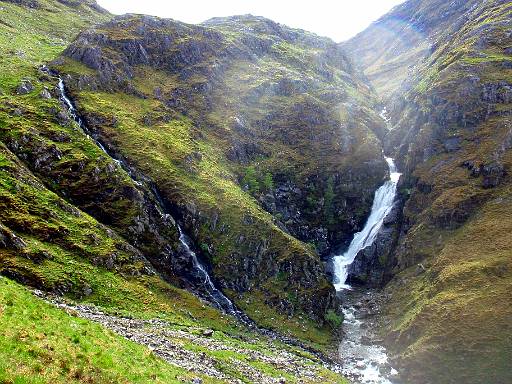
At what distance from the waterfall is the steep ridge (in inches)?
112

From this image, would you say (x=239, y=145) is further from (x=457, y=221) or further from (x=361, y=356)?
(x=361, y=356)

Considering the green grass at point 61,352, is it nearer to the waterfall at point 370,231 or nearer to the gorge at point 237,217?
the gorge at point 237,217

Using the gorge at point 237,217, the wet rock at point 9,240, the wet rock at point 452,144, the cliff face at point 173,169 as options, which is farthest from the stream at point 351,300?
the wet rock at point 9,240

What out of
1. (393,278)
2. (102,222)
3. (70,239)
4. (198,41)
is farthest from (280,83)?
(70,239)

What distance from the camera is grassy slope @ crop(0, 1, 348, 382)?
24.4 m

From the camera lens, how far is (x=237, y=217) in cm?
8312

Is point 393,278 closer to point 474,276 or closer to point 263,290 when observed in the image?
point 474,276

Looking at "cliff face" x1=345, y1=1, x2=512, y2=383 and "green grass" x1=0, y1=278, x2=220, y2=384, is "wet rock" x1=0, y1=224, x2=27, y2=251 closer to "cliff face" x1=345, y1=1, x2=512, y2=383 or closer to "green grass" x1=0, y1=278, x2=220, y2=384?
"green grass" x1=0, y1=278, x2=220, y2=384

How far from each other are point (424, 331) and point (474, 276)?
13088mm

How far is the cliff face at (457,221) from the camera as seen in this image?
6200cm

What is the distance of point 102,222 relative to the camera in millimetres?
70375

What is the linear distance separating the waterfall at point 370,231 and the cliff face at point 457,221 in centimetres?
463

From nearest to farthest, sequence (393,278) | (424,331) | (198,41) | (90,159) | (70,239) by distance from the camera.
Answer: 1. (70,239)
2. (424,331)
3. (90,159)
4. (393,278)
5. (198,41)

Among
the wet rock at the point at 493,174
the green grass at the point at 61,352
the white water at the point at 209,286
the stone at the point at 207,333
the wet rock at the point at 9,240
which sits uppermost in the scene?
the wet rock at the point at 493,174
